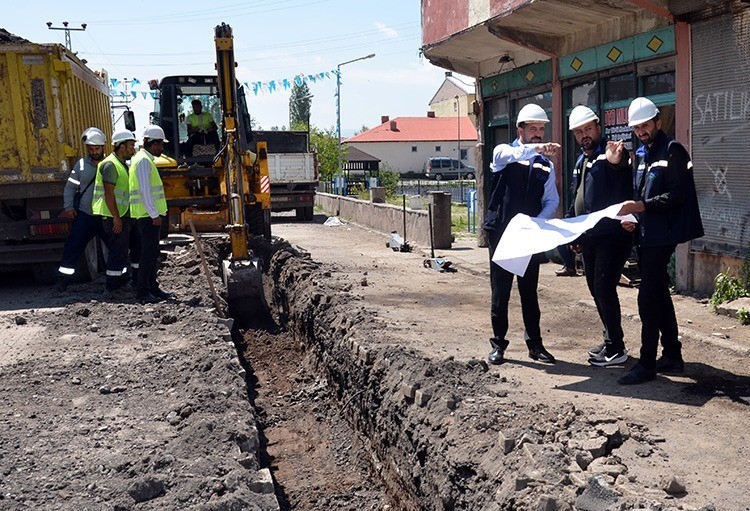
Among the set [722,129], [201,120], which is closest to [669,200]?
[722,129]

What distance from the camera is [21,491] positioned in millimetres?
Answer: 4926

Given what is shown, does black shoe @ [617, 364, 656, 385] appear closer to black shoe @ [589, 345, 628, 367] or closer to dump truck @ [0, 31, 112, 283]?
black shoe @ [589, 345, 628, 367]

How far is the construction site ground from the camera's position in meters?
4.89

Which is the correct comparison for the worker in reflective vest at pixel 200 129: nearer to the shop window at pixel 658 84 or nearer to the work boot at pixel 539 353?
the shop window at pixel 658 84

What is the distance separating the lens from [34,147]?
39.3 ft

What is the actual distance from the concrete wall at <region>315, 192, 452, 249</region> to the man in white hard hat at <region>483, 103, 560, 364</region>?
383 inches

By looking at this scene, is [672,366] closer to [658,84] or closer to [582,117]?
[582,117]

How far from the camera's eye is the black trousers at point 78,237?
11414 millimetres

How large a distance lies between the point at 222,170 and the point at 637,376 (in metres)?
9.14

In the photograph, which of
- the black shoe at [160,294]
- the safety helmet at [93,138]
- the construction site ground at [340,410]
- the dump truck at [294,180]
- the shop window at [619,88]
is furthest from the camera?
the dump truck at [294,180]

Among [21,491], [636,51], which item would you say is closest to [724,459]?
[21,491]

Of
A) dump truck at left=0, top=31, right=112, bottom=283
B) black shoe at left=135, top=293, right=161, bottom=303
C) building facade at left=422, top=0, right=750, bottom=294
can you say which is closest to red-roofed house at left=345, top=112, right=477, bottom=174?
building facade at left=422, top=0, right=750, bottom=294

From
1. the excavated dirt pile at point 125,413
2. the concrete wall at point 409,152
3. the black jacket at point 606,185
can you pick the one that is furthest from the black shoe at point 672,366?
the concrete wall at point 409,152

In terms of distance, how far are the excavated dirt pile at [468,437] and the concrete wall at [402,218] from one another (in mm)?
7606
